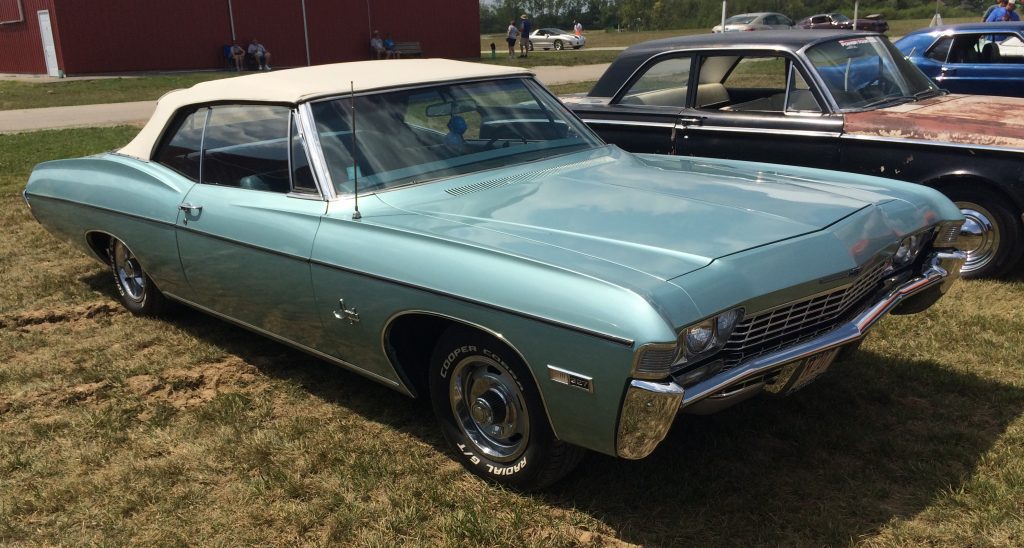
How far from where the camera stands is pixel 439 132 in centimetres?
400

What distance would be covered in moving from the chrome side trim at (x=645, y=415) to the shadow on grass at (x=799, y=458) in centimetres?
45

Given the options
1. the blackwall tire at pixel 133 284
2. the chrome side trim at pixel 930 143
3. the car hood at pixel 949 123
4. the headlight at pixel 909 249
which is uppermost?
the car hood at pixel 949 123

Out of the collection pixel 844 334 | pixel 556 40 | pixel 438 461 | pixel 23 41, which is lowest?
pixel 556 40

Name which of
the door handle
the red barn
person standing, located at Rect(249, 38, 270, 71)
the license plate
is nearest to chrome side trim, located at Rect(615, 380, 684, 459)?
the license plate

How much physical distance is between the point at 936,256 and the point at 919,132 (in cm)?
192

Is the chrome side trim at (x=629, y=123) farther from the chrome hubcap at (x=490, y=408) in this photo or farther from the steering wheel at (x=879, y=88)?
the chrome hubcap at (x=490, y=408)

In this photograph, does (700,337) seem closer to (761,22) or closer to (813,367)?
(813,367)

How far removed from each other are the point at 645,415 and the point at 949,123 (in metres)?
3.69

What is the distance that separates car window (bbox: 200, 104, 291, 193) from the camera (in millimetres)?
3895

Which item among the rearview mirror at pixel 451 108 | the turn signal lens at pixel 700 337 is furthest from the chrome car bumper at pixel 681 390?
the rearview mirror at pixel 451 108

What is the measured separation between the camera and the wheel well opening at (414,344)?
333 cm

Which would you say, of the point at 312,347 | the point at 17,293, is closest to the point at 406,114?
the point at 312,347

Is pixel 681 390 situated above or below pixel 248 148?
below

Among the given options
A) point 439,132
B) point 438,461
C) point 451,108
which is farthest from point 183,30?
point 438,461
